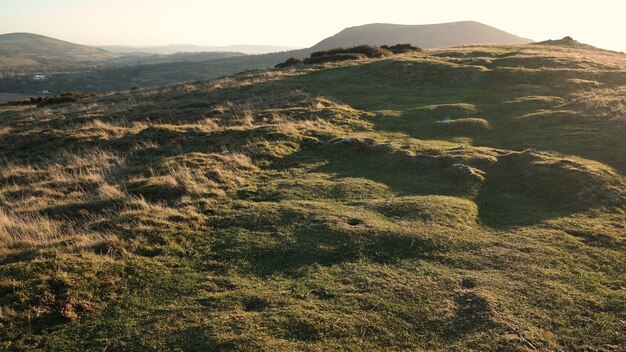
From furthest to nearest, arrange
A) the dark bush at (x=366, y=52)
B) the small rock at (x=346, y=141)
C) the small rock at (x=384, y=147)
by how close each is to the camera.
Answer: the dark bush at (x=366, y=52)
the small rock at (x=346, y=141)
the small rock at (x=384, y=147)

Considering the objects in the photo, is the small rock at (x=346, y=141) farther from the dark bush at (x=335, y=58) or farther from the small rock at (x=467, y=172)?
the dark bush at (x=335, y=58)

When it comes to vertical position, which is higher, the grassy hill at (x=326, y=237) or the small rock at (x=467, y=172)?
the small rock at (x=467, y=172)

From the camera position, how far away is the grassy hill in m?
7.31

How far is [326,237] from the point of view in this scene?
1046cm

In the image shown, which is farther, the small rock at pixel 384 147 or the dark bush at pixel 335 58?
the dark bush at pixel 335 58

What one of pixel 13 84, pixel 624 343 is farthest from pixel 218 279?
pixel 13 84

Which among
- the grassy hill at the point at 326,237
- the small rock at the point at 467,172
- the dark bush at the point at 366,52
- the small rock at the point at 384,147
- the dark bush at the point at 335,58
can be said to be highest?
the dark bush at the point at 366,52

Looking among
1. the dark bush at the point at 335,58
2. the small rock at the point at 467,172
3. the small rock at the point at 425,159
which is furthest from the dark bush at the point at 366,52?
the small rock at the point at 467,172

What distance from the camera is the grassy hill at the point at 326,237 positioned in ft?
24.0

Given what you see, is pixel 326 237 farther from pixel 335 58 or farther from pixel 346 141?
pixel 335 58

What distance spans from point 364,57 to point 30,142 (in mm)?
35178

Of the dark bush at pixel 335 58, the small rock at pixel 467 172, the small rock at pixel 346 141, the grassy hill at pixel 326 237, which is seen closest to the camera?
the grassy hill at pixel 326 237

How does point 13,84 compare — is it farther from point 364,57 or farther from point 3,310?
point 3,310

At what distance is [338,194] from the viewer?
45.0 feet
